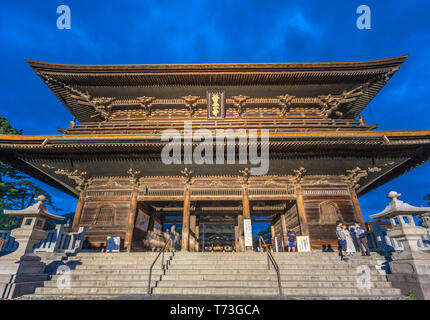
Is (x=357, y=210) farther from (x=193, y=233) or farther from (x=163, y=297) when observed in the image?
(x=163, y=297)

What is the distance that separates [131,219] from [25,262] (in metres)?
4.89

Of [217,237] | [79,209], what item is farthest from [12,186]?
[217,237]

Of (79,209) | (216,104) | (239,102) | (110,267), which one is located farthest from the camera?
(239,102)

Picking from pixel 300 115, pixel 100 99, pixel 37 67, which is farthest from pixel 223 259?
pixel 37 67

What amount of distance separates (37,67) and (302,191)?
1708cm

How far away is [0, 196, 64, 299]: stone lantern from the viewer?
568cm

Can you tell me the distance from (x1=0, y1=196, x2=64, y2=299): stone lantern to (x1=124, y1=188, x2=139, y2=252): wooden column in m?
3.87

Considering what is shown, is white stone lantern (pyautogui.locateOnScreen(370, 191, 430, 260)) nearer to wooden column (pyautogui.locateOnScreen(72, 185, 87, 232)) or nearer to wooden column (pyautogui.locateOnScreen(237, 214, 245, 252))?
wooden column (pyautogui.locateOnScreen(237, 214, 245, 252))

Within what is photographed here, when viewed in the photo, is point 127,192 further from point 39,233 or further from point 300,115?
point 300,115

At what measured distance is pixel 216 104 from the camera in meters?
13.0

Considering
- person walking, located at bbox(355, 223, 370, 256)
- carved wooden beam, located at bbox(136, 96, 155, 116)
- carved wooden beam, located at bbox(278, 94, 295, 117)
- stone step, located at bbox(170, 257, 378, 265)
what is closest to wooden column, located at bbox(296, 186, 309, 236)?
person walking, located at bbox(355, 223, 370, 256)

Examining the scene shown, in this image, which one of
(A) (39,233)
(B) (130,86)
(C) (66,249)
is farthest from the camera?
(B) (130,86)

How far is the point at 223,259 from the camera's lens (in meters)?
7.75

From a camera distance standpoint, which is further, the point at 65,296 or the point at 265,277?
the point at 265,277
